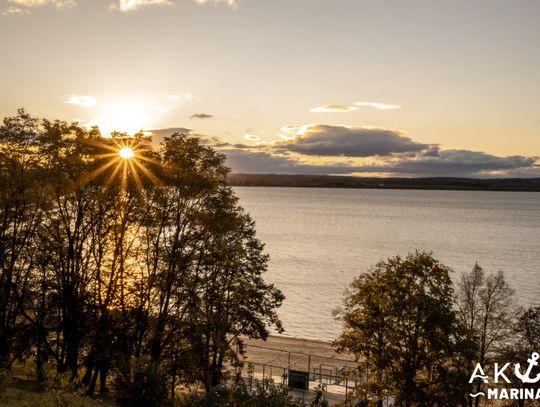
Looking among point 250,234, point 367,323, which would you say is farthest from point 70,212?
point 367,323

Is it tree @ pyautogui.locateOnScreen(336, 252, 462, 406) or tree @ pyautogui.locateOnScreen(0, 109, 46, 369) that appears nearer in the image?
tree @ pyautogui.locateOnScreen(0, 109, 46, 369)

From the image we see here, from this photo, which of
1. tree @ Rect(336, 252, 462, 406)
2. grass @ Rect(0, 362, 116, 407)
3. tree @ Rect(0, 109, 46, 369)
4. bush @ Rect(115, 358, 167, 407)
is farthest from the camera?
tree @ Rect(336, 252, 462, 406)

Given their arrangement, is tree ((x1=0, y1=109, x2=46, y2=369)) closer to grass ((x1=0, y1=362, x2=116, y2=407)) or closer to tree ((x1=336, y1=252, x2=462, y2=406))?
grass ((x1=0, y1=362, x2=116, y2=407))

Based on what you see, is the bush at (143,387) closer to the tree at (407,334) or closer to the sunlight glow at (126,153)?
the sunlight glow at (126,153)

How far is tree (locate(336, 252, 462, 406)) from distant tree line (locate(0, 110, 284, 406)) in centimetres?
917

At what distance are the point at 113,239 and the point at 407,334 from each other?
19881mm

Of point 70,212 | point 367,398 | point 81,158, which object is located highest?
point 81,158

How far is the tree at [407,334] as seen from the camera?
34875mm

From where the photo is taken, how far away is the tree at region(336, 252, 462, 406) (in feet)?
114

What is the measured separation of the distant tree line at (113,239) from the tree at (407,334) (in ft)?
30.1

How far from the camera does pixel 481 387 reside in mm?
50594

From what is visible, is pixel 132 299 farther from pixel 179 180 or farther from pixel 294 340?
pixel 294 340

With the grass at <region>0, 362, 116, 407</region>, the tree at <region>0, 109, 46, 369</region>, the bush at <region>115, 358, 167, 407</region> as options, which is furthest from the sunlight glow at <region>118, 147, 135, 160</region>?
the bush at <region>115, 358, 167, 407</region>

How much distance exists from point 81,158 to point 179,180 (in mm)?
5725
